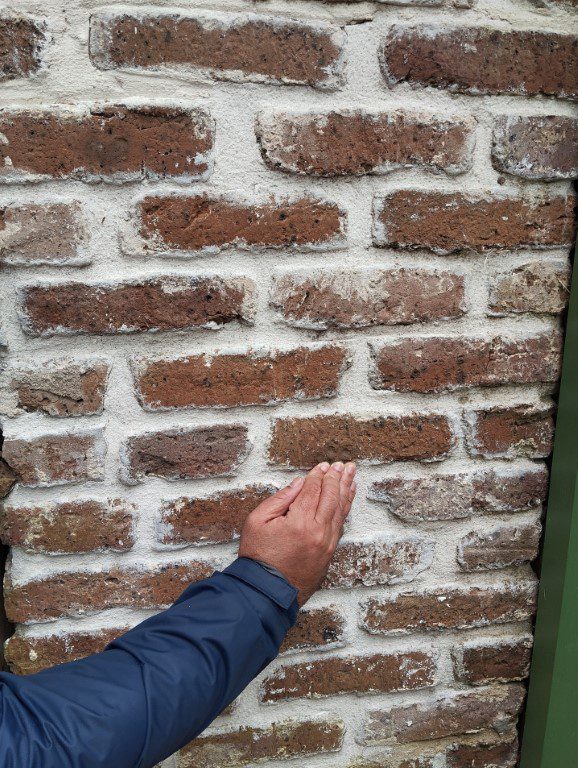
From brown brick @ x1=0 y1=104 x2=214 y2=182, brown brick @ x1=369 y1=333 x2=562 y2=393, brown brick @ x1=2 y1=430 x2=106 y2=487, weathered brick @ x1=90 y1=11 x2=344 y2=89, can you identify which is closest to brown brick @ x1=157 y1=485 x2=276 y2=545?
brown brick @ x1=2 y1=430 x2=106 y2=487

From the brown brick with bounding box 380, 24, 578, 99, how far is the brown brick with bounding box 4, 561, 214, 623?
30.1 inches

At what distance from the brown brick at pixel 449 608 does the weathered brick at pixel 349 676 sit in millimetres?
55

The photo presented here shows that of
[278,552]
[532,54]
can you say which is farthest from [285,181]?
[278,552]

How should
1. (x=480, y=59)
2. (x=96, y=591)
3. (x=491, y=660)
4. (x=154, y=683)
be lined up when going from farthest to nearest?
(x=491, y=660), (x=96, y=591), (x=480, y=59), (x=154, y=683)

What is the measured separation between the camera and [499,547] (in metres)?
1.00

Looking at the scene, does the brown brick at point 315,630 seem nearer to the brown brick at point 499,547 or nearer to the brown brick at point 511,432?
the brown brick at point 499,547

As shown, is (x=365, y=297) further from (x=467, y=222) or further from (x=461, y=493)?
(x=461, y=493)

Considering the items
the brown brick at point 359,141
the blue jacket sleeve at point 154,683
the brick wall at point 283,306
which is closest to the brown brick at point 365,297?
the brick wall at point 283,306

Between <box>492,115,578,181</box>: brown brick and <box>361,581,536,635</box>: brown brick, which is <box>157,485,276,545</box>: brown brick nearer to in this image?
<box>361,581,536,635</box>: brown brick

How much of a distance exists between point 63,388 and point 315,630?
541 mm

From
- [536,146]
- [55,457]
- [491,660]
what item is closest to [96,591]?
[55,457]

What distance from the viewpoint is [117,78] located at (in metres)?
0.78

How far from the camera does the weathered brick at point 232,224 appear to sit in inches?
32.3

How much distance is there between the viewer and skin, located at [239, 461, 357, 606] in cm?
85
